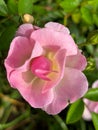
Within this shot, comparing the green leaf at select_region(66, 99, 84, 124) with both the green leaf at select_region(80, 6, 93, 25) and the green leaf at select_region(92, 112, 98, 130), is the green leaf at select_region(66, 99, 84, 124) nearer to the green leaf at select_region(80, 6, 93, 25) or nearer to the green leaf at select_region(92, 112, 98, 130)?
the green leaf at select_region(92, 112, 98, 130)

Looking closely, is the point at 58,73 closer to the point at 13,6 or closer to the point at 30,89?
the point at 30,89

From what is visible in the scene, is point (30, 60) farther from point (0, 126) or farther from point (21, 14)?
point (0, 126)

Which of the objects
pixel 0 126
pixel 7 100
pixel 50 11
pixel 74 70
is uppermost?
pixel 74 70

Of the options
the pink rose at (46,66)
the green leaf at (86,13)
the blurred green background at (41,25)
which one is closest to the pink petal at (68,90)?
the pink rose at (46,66)

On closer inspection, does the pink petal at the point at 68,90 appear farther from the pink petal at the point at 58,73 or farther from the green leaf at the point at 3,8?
the green leaf at the point at 3,8

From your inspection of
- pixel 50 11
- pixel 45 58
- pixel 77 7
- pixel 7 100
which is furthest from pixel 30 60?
pixel 7 100

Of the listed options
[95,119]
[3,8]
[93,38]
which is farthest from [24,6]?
[95,119]

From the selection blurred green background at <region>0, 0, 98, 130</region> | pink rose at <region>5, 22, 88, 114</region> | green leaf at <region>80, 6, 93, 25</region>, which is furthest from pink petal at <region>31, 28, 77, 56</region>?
green leaf at <region>80, 6, 93, 25</region>
